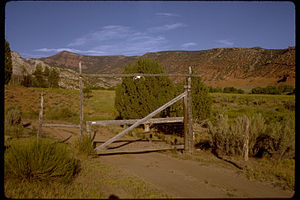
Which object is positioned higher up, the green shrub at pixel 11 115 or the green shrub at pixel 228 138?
the green shrub at pixel 11 115

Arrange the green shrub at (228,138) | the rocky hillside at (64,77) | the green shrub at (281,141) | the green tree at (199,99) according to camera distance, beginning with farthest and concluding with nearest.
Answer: the green tree at (199,99)
the rocky hillside at (64,77)
the green shrub at (228,138)
the green shrub at (281,141)

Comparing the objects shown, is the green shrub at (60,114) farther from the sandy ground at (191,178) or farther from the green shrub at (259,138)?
the green shrub at (259,138)

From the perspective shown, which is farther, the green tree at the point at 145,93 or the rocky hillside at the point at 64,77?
the green tree at the point at 145,93

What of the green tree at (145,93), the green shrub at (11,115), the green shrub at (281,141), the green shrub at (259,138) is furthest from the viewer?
the green tree at (145,93)

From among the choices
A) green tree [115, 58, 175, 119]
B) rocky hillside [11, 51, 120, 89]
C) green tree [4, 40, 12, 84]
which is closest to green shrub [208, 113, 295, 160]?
rocky hillside [11, 51, 120, 89]

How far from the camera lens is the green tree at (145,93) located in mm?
14602

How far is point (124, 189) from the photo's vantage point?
477 cm

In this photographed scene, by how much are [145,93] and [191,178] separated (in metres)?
9.33

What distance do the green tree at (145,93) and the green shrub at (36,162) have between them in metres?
9.76

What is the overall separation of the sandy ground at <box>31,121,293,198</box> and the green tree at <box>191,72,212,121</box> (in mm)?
6273

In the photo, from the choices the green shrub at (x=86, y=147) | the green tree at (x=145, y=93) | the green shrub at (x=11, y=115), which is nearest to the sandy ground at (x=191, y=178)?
the green shrub at (x=86, y=147)

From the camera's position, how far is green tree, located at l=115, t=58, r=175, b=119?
14.6 meters

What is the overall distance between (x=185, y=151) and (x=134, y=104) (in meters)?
6.98
